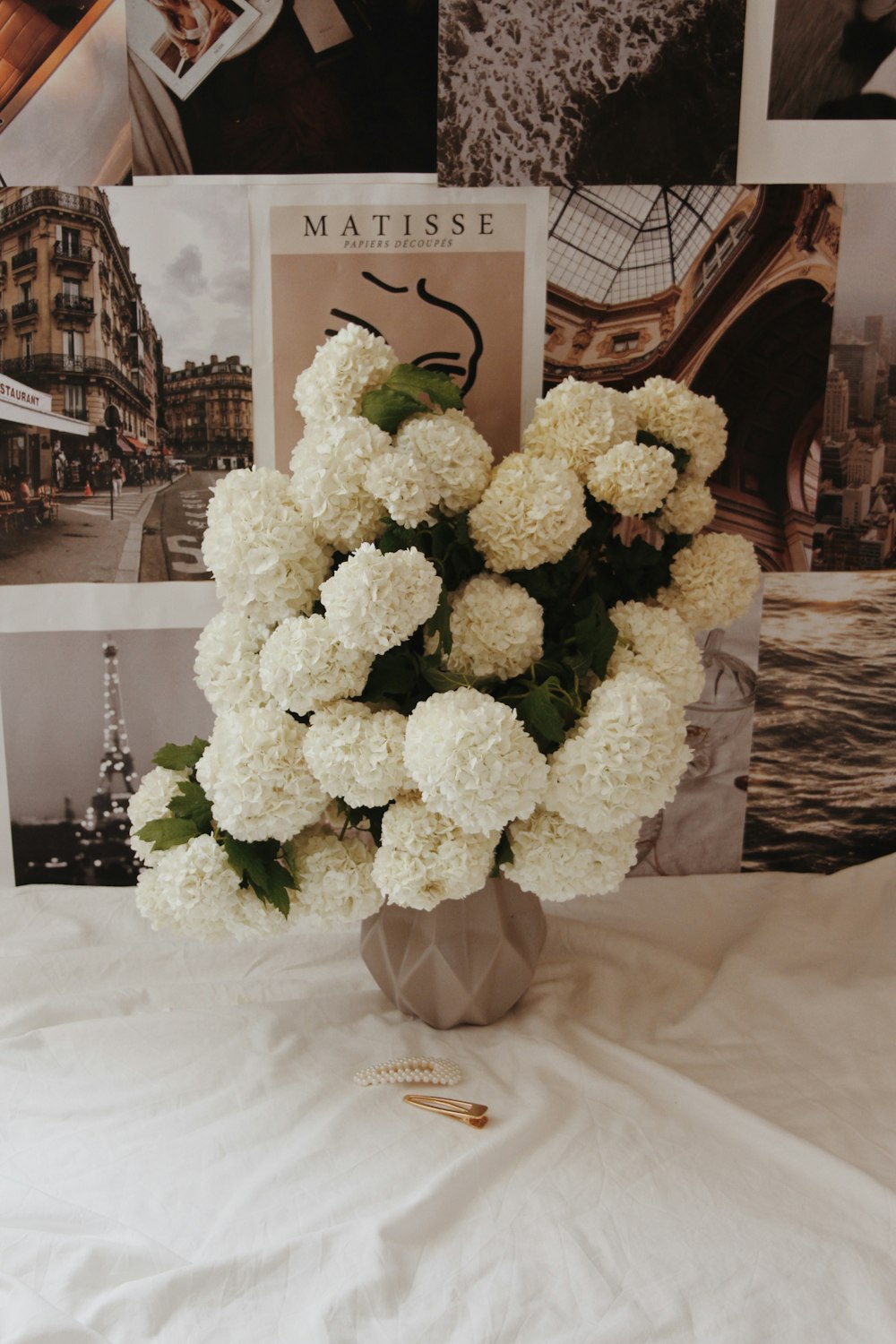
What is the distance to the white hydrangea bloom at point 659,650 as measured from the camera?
1.02 meters

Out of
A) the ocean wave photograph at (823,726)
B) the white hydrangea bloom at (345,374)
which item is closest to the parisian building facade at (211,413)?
the white hydrangea bloom at (345,374)

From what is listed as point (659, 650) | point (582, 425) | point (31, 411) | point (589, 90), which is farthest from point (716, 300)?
point (31, 411)

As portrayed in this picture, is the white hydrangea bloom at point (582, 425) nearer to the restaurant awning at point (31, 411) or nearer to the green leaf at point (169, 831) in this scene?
the green leaf at point (169, 831)

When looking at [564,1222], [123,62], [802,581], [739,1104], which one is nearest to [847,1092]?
[739,1104]

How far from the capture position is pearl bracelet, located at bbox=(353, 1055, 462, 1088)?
104 centimetres

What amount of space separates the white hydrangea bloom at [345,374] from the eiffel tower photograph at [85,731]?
0.48 m

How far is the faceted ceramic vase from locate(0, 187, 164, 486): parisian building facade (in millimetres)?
673

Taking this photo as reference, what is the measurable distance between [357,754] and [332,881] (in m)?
0.16

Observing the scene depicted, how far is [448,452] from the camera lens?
3.12 feet

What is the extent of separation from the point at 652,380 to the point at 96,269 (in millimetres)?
685

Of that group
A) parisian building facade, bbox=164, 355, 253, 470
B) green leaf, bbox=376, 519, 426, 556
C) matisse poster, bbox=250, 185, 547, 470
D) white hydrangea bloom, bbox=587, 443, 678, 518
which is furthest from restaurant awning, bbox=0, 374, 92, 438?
A: white hydrangea bloom, bbox=587, 443, 678, 518

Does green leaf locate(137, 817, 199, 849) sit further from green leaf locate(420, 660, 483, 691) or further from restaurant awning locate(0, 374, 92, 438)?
restaurant awning locate(0, 374, 92, 438)

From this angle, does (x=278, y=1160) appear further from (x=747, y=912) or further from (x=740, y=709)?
(x=740, y=709)

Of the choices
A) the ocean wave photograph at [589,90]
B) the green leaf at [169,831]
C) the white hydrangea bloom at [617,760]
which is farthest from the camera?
the ocean wave photograph at [589,90]
